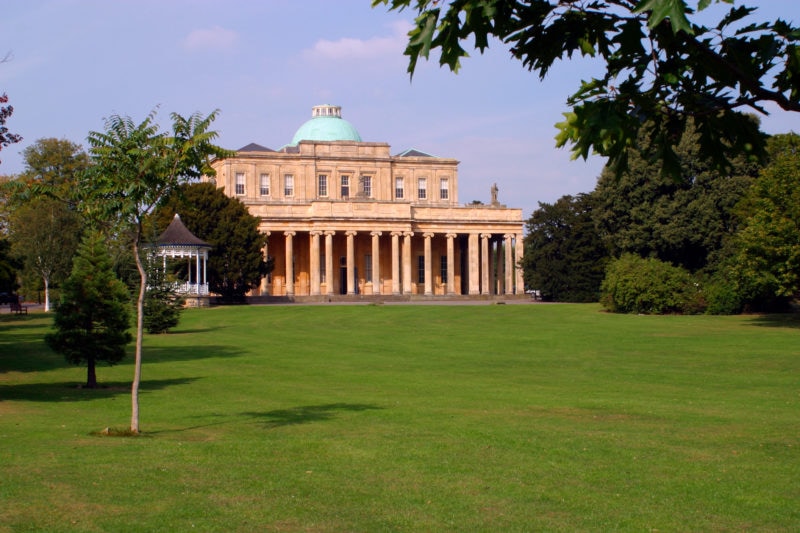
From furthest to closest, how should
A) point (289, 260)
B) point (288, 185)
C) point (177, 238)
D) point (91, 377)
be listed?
point (288, 185) → point (289, 260) → point (177, 238) → point (91, 377)

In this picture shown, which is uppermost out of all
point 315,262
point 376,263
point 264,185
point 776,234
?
point 264,185

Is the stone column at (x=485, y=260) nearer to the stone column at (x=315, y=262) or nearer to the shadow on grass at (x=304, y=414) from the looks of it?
the stone column at (x=315, y=262)

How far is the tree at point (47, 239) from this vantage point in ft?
231

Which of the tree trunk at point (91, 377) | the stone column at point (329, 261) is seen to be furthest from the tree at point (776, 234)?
the stone column at point (329, 261)

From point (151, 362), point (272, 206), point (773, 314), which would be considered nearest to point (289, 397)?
point (151, 362)

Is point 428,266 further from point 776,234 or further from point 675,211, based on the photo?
point 776,234

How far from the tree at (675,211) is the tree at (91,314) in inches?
1712

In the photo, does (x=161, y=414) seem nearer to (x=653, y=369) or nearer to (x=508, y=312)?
(x=653, y=369)

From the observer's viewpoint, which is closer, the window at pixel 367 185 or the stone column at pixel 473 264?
the stone column at pixel 473 264

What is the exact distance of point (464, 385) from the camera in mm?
25453

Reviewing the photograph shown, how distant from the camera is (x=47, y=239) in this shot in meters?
70.9

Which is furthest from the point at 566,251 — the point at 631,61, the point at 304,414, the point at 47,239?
the point at 631,61

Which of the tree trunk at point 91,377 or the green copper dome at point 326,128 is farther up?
the green copper dome at point 326,128

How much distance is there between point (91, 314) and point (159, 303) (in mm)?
21001
